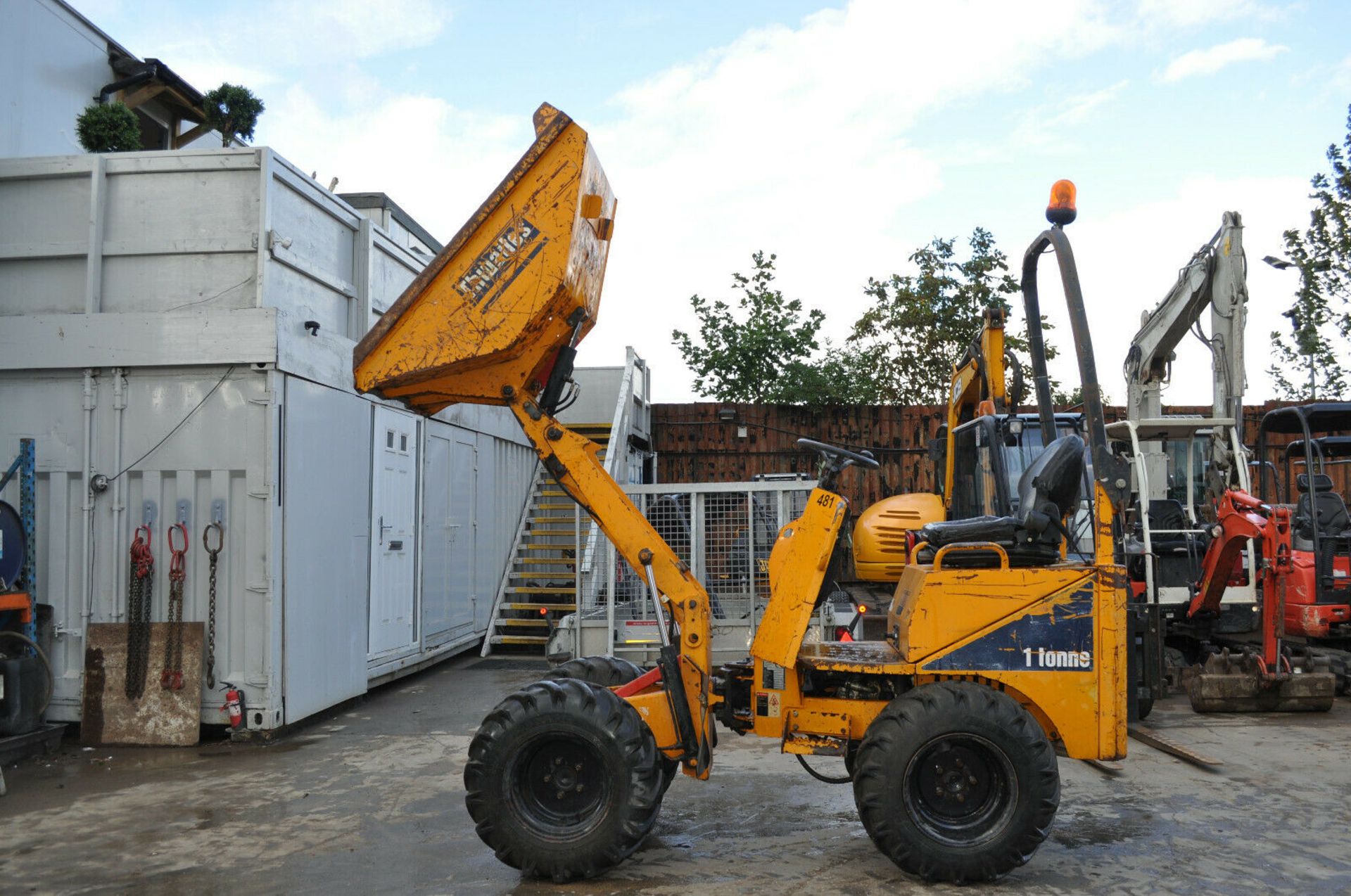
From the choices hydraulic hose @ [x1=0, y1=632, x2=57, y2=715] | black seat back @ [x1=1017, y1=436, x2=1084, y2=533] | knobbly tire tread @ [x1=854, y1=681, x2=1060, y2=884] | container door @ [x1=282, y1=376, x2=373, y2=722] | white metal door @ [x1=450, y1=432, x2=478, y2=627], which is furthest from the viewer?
white metal door @ [x1=450, y1=432, x2=478, y2=627]

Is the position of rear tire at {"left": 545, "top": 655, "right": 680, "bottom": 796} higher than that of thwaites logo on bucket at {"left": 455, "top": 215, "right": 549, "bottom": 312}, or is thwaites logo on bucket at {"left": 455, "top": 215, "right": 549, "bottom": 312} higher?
thwaites logo on bucket at {"left": 455, "top": 215, "right": 549, "bottom": 312}

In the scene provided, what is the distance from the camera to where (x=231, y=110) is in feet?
34.3

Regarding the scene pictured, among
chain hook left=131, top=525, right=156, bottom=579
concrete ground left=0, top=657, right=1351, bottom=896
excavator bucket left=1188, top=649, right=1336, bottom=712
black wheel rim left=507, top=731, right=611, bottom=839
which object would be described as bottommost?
concrete ground left=0, top=657, right=1351, bottom=896

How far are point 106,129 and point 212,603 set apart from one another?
14.9ft

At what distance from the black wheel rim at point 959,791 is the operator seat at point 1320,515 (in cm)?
744

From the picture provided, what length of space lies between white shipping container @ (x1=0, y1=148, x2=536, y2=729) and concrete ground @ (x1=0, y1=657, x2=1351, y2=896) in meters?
1.00

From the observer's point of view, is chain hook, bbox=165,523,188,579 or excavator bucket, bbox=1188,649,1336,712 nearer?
chain hook, bbox=165,523,188,579

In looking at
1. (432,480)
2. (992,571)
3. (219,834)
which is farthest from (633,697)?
(432,480)

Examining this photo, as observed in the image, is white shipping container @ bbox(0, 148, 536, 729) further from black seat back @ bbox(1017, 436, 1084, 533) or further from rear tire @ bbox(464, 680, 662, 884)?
black seat back @ bbox(1017, 436, 1084, 533)

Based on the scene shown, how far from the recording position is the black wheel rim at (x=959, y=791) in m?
4.34

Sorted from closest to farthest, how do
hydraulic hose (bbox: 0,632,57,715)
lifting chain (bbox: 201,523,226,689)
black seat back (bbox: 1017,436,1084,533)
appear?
black seat back (bbox: 1017,436,1084,533) < hydraulic hose (bbox: 0,632,57,715) < lifting chain (bbox: 201,523,226,689)

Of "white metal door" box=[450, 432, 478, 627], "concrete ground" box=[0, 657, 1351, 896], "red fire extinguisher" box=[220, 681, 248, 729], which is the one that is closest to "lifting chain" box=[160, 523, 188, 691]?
"red fire extinguisher" box=[220, 681, 248, 729]

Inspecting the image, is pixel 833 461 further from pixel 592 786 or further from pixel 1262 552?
pixel 1262 552

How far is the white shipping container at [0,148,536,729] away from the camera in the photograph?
298 inches
